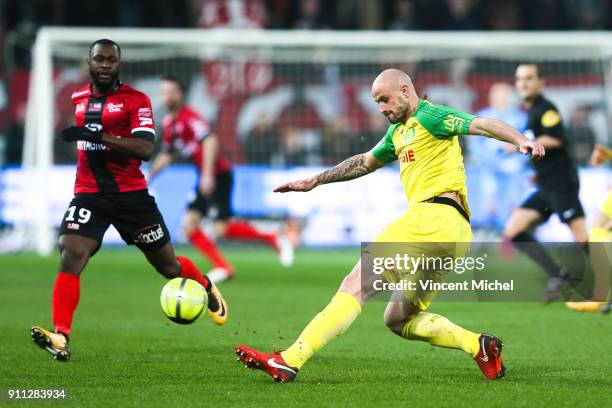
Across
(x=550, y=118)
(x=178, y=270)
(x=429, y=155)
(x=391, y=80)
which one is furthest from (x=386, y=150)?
(x=550, y=118)

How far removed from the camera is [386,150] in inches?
278

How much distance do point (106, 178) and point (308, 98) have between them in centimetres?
1370

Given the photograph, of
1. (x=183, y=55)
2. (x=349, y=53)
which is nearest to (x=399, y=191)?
(x=349, y=53)

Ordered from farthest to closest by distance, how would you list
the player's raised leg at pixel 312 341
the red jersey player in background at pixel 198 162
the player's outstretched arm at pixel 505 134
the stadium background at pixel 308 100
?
the stadium background at pixel 308 100 < the red jersey player in background at pixel 198 162 < the player's raised leg at pixel 312 341 < the player's outstretched arm at pixel 505 134

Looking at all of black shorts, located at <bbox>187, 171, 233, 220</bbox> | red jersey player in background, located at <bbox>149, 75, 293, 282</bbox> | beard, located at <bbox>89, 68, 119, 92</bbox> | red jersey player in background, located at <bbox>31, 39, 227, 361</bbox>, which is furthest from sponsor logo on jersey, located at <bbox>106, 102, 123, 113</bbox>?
black shorts, located at <bbox>187, 171, 233, 220</bbox>

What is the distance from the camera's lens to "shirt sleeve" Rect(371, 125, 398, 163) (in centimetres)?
700

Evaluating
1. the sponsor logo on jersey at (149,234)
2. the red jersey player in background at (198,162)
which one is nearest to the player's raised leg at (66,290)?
the sponsor logo on jersey at (149,234)

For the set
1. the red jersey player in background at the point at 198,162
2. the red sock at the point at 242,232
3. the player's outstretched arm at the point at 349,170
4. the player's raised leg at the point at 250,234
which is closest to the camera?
the player's outstretched arm at the point at 349,170

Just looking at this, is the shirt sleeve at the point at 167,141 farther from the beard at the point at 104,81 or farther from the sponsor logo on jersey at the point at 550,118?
the beard at the point at 104,81

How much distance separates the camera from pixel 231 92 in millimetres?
21750

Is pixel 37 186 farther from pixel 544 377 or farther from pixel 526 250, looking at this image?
pixel 544 377

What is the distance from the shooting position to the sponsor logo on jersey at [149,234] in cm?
825

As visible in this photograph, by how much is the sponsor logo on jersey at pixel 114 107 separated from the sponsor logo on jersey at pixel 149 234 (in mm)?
926

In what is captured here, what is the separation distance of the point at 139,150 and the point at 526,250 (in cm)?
542
